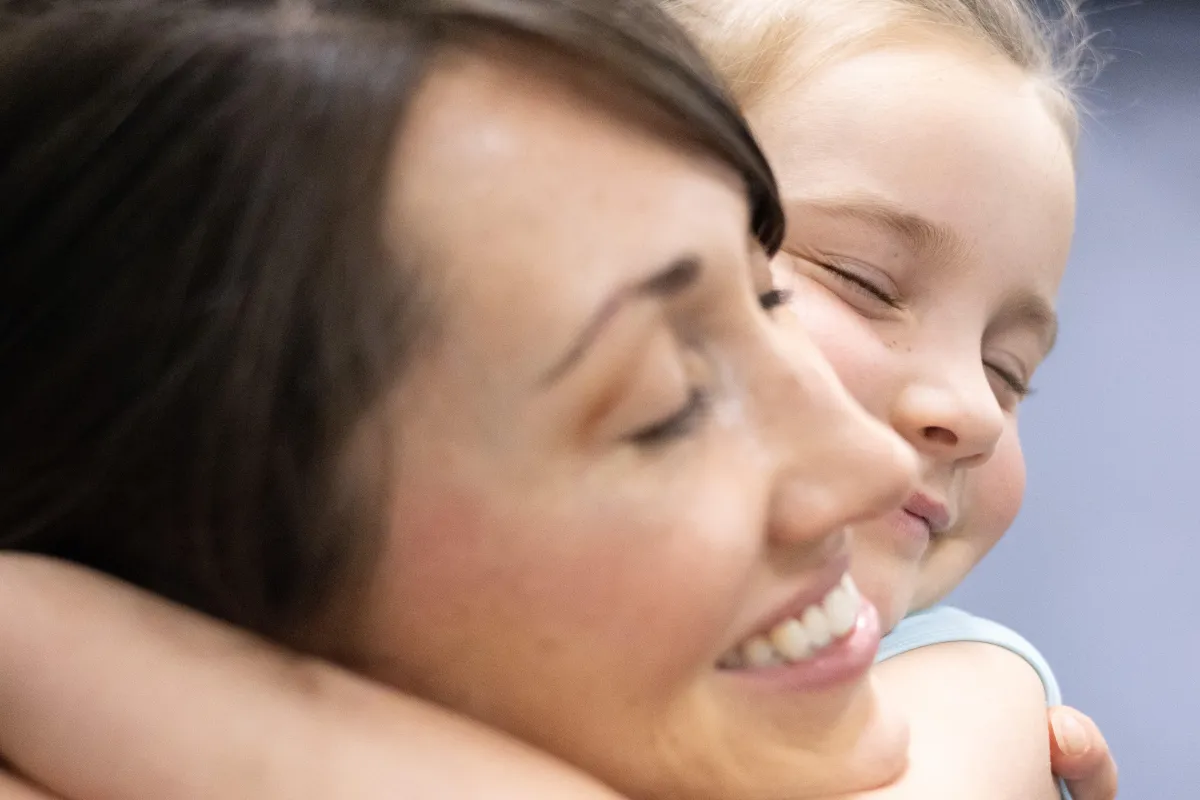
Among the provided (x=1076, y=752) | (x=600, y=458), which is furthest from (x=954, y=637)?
(x=600, y=458)

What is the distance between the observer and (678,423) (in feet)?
1.42

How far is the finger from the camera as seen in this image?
39 cm

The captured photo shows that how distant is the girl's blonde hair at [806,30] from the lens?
0.77 m

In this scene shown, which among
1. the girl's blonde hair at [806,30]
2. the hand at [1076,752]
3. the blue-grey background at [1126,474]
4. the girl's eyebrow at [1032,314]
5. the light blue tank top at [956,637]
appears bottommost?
the blue-grey background at [1126,474]

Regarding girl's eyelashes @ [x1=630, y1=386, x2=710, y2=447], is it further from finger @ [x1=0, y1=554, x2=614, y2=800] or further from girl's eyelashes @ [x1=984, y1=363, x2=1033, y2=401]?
girl's eyelashes @ [x1=984, y1=363, x2=1033, y2=401]

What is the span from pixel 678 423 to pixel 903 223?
0.36 metres

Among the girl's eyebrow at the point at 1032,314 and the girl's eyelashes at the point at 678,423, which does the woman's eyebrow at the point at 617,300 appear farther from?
the girl's eyebrow at the point at 1032,314

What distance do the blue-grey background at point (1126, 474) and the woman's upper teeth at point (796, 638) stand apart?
2.55ft

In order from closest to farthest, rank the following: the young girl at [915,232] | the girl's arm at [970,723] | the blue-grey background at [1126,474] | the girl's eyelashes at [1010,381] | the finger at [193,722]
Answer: the finger at [193,722] → the girl's arm at [970,723] → the young girl at [915,232] → the girl's eyelashes at [1010,381] → the blue-grey background at [1126,474]

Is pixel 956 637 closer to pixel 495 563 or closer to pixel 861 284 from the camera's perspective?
pixel 861 284

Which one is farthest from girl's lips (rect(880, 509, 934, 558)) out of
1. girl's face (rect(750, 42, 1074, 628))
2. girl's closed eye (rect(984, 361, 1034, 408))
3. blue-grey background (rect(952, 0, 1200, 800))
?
blue-grey background (rect(952, 0, 1200, 800))

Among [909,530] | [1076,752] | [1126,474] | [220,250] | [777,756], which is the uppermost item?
[220,250]

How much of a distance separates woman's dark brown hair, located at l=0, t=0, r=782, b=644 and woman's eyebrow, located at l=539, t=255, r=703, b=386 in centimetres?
6

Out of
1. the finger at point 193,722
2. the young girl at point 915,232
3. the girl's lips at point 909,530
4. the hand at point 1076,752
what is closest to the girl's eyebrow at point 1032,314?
the young girl at point 915,232
